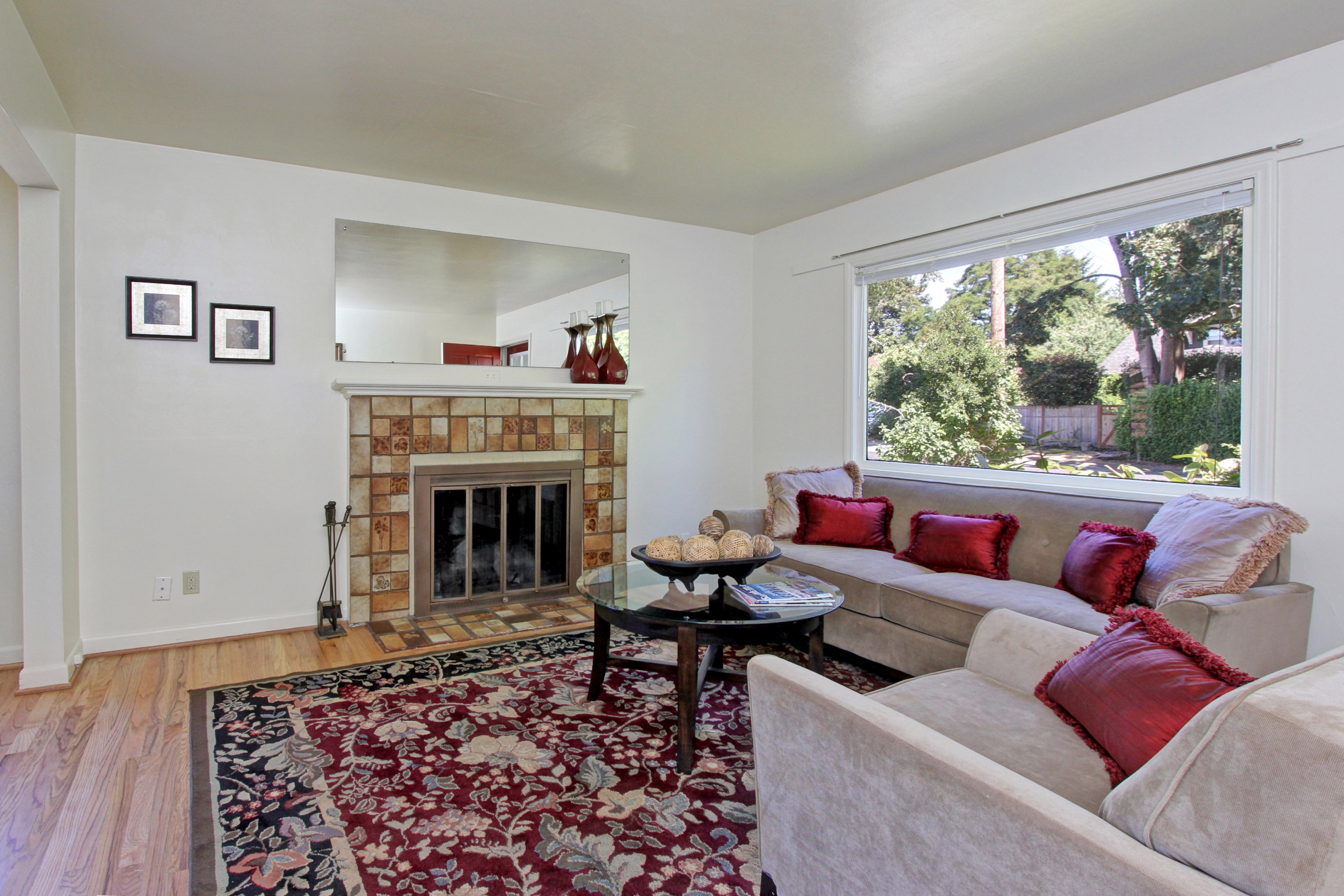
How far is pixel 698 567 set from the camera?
2486 millimetres

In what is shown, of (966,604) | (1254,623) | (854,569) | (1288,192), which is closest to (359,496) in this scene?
(854,569)

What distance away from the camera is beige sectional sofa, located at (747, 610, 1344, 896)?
2.65 ft

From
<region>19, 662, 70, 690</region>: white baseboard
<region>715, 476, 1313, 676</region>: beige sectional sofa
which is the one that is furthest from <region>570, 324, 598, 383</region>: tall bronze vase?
<region>19, 662, 70, 690</region>: white baseboard

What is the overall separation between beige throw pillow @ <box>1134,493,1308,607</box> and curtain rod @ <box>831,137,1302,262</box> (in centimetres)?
128

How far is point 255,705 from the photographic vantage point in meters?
2.71

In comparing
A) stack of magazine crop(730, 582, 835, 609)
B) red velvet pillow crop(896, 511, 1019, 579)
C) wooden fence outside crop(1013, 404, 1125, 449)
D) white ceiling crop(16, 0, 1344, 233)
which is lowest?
stack of magazine crop(730, 582, 835, 609)

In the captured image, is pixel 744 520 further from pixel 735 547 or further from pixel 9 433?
pixel 9 433

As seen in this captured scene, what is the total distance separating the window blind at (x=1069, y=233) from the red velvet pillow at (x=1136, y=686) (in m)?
2.05

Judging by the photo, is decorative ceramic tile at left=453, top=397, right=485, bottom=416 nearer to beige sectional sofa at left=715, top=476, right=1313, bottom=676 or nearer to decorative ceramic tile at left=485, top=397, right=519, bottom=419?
decorative ceramic tile at left=485, top=397, right=519, bottom=419

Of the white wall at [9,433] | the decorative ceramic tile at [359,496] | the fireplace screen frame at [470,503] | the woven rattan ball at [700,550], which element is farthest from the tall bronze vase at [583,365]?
the white wall at [9,433]

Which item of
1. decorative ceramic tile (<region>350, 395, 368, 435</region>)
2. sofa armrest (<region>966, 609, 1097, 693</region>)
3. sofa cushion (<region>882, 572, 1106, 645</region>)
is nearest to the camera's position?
sofa armrest (<region>966, 609, 1097, 693</region>)

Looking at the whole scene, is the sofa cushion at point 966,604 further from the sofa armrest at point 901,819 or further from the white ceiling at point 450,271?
the white ceiling at point 450,271

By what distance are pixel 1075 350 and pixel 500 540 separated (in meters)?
3.19

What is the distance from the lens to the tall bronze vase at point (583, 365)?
4.42m
